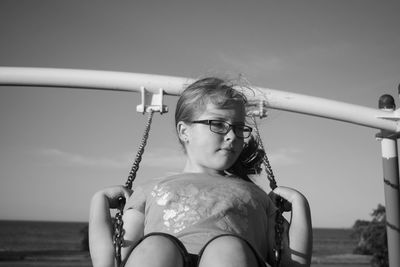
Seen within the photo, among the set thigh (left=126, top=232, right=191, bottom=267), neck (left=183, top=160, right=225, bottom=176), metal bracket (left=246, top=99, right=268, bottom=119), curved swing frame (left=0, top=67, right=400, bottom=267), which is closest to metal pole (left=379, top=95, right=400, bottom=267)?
curved swing frame (left=0, top=67, right=400, bottom=267)

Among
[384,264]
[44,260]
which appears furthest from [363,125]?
[44,260]

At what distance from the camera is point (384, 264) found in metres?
17.6

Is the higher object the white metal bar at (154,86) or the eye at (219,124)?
the white metal bar at (154,86)

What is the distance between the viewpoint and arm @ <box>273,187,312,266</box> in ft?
6.83

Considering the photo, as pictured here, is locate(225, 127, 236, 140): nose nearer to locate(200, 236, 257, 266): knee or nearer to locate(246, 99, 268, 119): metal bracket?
locate(200, 236, 257, 266): knee

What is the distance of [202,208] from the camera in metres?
2.00

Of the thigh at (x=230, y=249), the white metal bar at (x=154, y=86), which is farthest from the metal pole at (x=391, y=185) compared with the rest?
the thigh at (x=230, y=249)

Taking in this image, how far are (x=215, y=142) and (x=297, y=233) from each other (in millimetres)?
581

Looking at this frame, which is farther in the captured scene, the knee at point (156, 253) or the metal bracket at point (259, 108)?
the metal bracket at point (259, 108)

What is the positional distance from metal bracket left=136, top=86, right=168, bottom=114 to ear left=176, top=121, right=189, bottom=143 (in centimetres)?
104

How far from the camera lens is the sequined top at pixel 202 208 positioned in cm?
193

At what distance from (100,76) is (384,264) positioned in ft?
56.1

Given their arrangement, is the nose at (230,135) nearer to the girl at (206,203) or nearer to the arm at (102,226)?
the girl at (206,203)

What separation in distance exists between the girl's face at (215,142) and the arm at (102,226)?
418 millimetres
